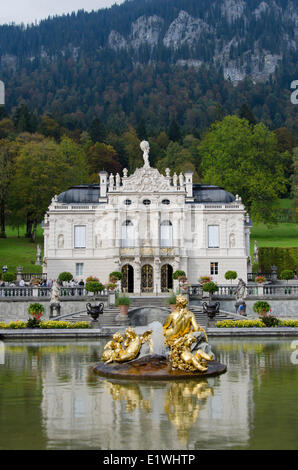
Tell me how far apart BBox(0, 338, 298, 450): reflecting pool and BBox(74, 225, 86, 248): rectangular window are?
30.0m

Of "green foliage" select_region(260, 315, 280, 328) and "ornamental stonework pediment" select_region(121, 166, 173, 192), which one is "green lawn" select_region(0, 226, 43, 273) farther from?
"green foliage" select_region(260, 315, 280, 328)

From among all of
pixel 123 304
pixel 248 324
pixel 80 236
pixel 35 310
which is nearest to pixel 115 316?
pixel 123 304

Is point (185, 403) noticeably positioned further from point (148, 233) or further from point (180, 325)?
point (148, 233)

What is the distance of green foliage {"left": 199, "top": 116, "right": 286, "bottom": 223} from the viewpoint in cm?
7838

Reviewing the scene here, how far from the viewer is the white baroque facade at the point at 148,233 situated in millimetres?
53750

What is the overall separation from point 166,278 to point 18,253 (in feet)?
67.1

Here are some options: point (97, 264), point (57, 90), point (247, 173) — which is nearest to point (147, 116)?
point (57, 90)

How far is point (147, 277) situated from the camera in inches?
2104

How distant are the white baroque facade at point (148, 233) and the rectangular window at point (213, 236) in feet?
0.26

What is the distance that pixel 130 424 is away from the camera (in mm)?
14695

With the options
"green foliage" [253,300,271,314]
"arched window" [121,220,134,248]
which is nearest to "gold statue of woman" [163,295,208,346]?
"green foliage" [253,300,271,314]
